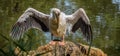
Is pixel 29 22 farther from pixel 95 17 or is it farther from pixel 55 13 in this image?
pixel 95 17

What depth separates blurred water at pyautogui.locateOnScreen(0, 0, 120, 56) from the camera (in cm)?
914

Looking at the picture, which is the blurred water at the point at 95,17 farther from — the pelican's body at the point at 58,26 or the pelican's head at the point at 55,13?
the pelican's head at the point at 55,13

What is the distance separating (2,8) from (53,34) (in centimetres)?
721

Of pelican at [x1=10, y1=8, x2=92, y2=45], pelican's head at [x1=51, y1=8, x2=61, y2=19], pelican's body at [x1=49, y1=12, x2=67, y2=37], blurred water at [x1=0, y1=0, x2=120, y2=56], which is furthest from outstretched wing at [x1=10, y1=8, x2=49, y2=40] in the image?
pelican's head at [x1=51, y1=8, x2=61, y2=19]

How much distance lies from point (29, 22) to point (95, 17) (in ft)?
17.4

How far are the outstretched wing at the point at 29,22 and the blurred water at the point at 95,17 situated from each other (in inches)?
8.1

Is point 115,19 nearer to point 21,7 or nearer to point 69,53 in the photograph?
point 21,7

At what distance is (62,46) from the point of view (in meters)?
5.75

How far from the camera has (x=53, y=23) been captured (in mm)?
6238

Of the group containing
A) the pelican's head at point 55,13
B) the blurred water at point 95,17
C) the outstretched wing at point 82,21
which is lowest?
the blurred water at point 95,17

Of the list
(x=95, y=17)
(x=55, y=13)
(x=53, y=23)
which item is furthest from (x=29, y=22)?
(x=95, y=17)

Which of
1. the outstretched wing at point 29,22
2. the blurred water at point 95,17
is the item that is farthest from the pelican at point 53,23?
the blurred water at point 95,17

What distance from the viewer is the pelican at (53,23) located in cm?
625

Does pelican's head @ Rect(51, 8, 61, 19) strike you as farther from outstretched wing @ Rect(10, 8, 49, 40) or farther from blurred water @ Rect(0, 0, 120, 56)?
blurred water @ Rect(0, 0, 120, 56)
